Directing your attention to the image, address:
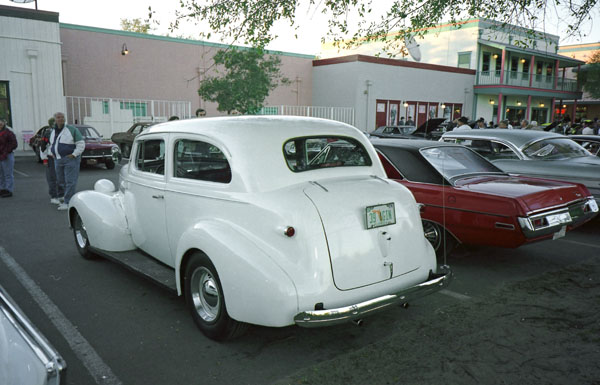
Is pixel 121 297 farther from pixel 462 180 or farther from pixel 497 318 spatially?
pixel 462 180

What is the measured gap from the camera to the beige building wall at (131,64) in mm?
22266

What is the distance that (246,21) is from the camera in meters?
7.60

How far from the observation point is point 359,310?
3186 mm

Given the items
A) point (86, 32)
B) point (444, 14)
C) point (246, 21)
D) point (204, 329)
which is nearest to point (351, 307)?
point (204, 329)

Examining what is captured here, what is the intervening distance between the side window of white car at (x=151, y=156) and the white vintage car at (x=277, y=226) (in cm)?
3

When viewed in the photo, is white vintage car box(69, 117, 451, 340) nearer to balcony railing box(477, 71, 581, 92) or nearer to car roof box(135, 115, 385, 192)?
car roof box(135, 115, 385, 192)

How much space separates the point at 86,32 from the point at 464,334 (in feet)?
78.3

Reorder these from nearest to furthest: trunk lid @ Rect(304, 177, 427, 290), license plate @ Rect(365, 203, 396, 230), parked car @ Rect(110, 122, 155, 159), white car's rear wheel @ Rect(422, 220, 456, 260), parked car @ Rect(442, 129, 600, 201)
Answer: trunk lid @ Rect(304, 177, 427, 290), license plate @ Rect(365, 203, 396, 230), white car's rear wheel @ Rect(422, 220, 456, 260), parked car @ Rect(442, 129, 600, 201), parked car @ Rect(110, 122, 155, 159)

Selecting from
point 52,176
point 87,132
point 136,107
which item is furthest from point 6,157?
point 136,107

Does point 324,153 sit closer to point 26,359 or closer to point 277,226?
point 277,226

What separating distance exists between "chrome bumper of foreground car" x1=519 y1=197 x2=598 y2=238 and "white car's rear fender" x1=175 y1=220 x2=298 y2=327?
9.64 feet

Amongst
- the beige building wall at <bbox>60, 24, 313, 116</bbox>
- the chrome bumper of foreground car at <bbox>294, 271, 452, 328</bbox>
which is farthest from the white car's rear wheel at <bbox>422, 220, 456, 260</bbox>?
the beige building wall at <bbox>60, 24, 313, 116</bbox>

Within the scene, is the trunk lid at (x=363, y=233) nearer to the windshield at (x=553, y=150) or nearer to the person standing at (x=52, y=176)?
the windshield at (x=553, y=150)

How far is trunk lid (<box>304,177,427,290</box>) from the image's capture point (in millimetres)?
3330
